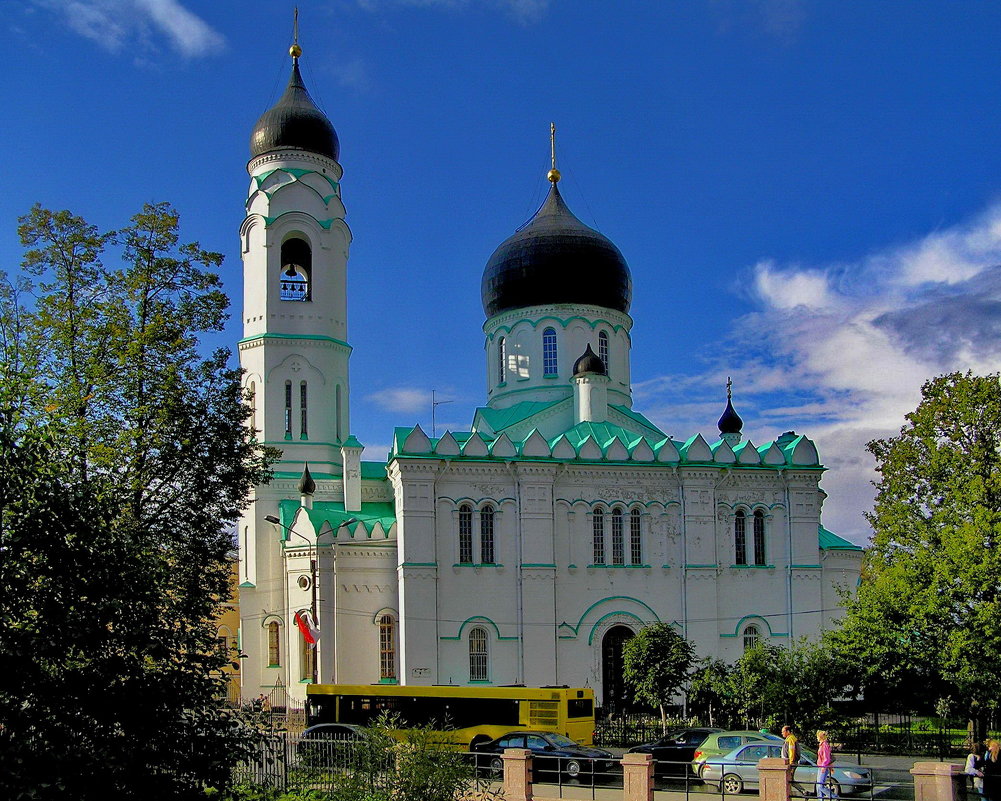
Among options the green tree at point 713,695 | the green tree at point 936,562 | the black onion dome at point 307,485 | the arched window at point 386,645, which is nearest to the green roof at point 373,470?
the black onion dome at point 307,485

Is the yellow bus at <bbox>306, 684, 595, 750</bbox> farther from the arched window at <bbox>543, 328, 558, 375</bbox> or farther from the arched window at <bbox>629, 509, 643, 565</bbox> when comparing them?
the arched window at <bbox>543, 328, 558, 375</bbox>

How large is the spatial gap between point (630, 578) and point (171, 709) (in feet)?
79.6

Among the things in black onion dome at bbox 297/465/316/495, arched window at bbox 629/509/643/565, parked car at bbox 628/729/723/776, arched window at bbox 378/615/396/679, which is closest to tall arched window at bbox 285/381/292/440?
black onion dome at bbox 297/465/316/495

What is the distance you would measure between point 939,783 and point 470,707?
11384 millimetres

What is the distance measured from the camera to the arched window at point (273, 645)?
117 ft

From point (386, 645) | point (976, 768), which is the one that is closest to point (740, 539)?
point (386, 645)

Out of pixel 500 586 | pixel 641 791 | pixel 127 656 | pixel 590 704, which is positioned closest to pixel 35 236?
pixel 127 656

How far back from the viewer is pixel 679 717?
32656mm

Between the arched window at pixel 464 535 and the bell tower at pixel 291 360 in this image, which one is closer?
the arched window at pixel 464 535

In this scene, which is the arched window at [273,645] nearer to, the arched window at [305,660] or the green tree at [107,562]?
the arched window at [305,660]

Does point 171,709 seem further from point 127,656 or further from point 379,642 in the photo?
point 379,642

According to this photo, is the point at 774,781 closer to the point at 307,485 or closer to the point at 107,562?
the point at 107,562

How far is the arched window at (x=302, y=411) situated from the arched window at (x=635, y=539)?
10.9 meters

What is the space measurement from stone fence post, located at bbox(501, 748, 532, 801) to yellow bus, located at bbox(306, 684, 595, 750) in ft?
17.5
